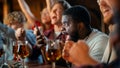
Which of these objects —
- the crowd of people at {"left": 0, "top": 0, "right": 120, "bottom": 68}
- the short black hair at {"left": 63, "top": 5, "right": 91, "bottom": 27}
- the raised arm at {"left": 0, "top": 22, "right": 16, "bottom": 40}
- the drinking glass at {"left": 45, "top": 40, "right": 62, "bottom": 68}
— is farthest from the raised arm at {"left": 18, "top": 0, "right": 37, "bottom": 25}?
the drinking glass at {"left": 45, "top": 40, "right": 62, "bottom": 68}

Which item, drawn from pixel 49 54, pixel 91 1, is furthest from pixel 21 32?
pixel 91 1

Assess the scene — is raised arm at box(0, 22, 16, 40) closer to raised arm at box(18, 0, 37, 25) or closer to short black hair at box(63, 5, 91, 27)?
raised arm at box(18, 0, 37, 25)

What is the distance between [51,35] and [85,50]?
6.09 ft

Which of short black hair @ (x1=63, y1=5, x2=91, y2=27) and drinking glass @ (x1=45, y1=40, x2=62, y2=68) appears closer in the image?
drinking glass @ (x1=45, y1=40, x2=62, y2=68)

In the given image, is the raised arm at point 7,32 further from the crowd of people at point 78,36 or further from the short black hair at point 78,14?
the short black hair at point 78,14

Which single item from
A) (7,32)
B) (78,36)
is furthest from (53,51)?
(7,32)

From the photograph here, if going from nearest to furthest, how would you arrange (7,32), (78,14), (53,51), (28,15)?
(53,51), (78,14), (7,32), (28,15)

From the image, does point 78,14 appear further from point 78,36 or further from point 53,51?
point 53,51

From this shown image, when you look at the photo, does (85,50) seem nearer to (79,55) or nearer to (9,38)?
(79,55)

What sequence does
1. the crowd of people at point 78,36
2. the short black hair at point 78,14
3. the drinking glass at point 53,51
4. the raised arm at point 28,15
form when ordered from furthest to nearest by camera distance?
1. the raised arm at point 28,15
2. the short black hair at point 78,14
3. the drinking glass at point 53,51
4. the crowd of people at point 78,36

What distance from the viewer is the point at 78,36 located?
6.46 ft

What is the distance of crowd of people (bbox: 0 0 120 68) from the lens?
21.2 inches

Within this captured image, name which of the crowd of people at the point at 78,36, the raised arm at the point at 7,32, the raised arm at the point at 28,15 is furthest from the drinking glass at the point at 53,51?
the raised arm at the point at 28,15

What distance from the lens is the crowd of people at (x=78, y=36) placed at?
0.54 meters
